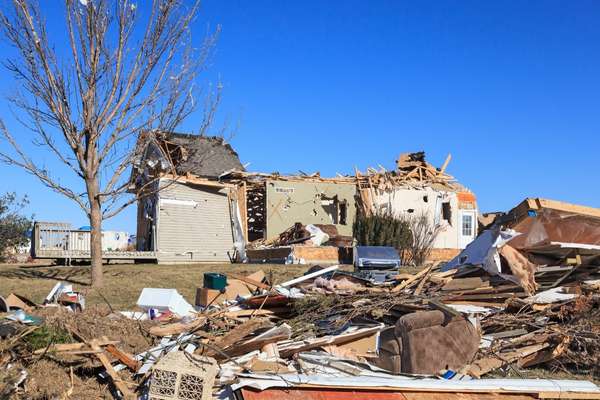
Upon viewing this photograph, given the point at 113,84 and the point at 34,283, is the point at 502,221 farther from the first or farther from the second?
the point at 34,283

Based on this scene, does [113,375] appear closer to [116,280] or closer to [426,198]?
[116,280]

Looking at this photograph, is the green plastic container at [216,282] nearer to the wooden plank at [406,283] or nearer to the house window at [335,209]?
the wooden plank at [406,283]

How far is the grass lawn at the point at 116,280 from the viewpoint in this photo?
12.2 metres

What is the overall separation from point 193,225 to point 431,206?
1031 cm

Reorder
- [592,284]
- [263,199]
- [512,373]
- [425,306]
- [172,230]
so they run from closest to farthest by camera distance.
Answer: [512,373], [425,306], [592,284], [172,230], [263,199]

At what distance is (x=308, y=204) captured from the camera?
25.1 m

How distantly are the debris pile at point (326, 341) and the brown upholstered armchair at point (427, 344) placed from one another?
0.01m

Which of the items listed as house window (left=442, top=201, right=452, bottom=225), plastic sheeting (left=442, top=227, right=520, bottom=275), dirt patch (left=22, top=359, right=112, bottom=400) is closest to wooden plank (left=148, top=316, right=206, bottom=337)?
dirt patch (left=22, top=359, right=112, bottom=400)

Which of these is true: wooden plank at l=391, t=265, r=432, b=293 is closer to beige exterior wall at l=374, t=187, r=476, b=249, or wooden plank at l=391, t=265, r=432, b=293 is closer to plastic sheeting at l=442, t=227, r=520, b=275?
plastic sheeting at l=442, t=227, r=520, b=275

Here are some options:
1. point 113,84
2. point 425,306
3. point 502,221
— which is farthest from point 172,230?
point 425,306

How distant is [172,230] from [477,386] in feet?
57.0

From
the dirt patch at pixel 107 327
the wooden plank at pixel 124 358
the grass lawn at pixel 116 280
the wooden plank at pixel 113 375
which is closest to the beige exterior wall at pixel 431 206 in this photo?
the grass lawn at pixel 116 280

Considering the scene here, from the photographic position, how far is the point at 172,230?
870 inches

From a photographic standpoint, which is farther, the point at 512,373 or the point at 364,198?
the point at 364,198
